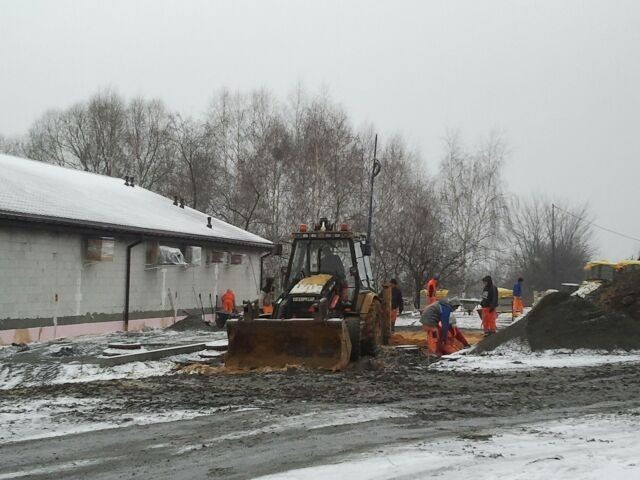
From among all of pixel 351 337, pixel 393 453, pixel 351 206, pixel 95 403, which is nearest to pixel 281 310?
pixel 351 337

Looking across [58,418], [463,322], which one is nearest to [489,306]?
[463,322]

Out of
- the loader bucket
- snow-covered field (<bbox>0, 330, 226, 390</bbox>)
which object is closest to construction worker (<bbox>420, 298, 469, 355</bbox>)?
the loader bucket

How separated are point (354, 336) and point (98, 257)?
10425mm

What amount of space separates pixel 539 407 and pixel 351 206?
3088 cm

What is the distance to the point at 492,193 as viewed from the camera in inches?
1876

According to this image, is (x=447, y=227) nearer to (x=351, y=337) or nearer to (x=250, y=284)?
(x=250, y=284)

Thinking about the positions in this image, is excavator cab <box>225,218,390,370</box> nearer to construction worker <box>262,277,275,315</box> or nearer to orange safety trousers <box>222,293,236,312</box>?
construction worker <box>262,277,275,315</box>

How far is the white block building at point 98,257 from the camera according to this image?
18.7m

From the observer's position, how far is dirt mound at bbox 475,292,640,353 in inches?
580

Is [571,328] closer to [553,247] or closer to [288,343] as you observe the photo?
[288,343]

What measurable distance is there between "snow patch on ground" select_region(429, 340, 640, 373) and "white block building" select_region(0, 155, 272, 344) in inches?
439

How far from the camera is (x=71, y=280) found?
2053 centimetres

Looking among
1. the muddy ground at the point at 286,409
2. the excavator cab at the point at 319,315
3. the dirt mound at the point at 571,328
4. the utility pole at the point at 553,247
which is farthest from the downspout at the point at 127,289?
the utility pole at the point at 553,247

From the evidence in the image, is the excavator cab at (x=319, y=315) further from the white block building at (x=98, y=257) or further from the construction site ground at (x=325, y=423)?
the white block building at (x=98, y=257)
